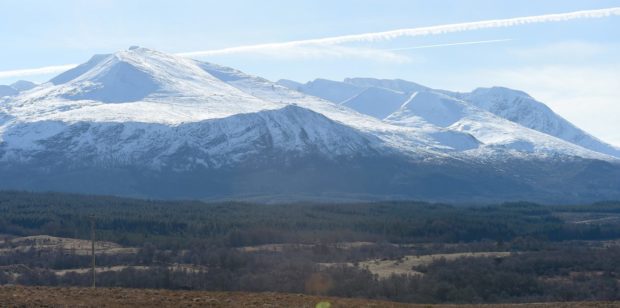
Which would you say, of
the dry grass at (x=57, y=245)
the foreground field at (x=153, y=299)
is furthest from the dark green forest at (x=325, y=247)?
the foreground field at (x=153, y=299)

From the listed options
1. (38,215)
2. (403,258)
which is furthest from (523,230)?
(38,215)

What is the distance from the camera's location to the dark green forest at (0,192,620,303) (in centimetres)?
8412

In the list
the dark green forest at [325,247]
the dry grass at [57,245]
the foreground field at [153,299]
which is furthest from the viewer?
the dry grass at [57,245]

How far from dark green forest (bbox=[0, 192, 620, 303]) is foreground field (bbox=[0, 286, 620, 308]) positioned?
22.7m

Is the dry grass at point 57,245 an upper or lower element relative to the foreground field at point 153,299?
lower

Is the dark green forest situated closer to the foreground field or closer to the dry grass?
the dry grass

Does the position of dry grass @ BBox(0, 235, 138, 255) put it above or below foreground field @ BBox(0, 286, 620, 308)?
below

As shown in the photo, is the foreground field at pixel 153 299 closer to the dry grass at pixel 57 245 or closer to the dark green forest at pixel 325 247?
the dark green forest at pixel 325 247

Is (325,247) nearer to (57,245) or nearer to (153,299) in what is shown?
(57,245)

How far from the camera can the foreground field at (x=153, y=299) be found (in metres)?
52.3

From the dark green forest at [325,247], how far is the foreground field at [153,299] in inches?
893

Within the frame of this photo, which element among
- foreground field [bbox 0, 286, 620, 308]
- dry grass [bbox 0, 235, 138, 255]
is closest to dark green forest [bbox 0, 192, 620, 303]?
dry grass [bbox 0, 235, 138, 255]

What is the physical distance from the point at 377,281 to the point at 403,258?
83.6 feet

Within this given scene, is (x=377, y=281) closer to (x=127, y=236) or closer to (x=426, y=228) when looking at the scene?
(x=127, y=236)
